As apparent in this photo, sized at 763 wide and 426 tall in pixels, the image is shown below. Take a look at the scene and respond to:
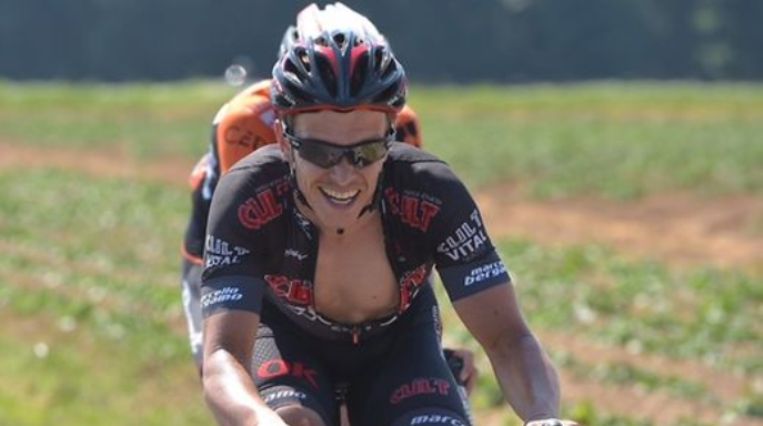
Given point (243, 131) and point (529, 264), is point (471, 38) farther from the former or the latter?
point (243, 131)

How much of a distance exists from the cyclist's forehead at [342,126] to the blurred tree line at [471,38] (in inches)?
3154

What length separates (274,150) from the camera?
5.16 metres

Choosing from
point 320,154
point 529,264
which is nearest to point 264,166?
point 320,154

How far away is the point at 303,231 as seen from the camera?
16.5 ft

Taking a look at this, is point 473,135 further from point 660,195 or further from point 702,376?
point 702,376

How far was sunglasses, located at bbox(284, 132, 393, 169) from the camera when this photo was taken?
4699 mm

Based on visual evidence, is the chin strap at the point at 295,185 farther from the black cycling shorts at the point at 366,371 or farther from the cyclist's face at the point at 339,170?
the black cycling shorts at the point at 366,371

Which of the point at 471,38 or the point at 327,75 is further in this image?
the point at 471,38

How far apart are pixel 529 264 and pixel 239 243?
13.9 meters

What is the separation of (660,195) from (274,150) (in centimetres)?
2349

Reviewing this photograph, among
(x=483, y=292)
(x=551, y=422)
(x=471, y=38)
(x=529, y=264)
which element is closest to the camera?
(x=551, y=422)

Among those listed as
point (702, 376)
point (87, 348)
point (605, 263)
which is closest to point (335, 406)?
point (702, 376)

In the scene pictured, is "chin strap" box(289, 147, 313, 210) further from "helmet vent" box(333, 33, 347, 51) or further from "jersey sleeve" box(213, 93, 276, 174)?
"jersey sleeve" box(213, 93, 276, 174)

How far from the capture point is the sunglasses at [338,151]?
470 cm
